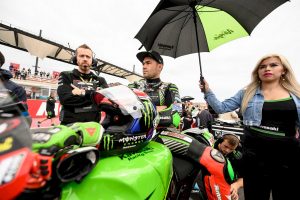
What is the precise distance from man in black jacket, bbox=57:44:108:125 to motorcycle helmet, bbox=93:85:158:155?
3.79 feet

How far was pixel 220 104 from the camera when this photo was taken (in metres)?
2.40

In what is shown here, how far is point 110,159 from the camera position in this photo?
4.01ft

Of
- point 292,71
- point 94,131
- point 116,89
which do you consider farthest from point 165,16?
point 94,131

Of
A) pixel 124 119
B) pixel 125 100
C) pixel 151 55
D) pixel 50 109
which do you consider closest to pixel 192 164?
pixel 124 119

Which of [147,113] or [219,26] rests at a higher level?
[219,26]

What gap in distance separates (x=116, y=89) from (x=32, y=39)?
11745 mm

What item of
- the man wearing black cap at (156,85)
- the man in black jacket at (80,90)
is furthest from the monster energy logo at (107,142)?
the man wearing black cap at (156,85)

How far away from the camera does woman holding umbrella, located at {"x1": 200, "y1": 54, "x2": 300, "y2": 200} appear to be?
1.90 meters

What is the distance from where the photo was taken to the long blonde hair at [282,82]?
2062mm

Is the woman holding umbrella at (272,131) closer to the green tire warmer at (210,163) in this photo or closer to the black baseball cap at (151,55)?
the green tire warmer at (210,163)

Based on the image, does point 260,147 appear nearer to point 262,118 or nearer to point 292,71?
point 262,118

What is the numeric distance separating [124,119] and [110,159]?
273 mm

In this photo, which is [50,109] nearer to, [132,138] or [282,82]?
[132,138]

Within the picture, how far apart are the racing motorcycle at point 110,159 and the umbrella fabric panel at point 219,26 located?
178cm
